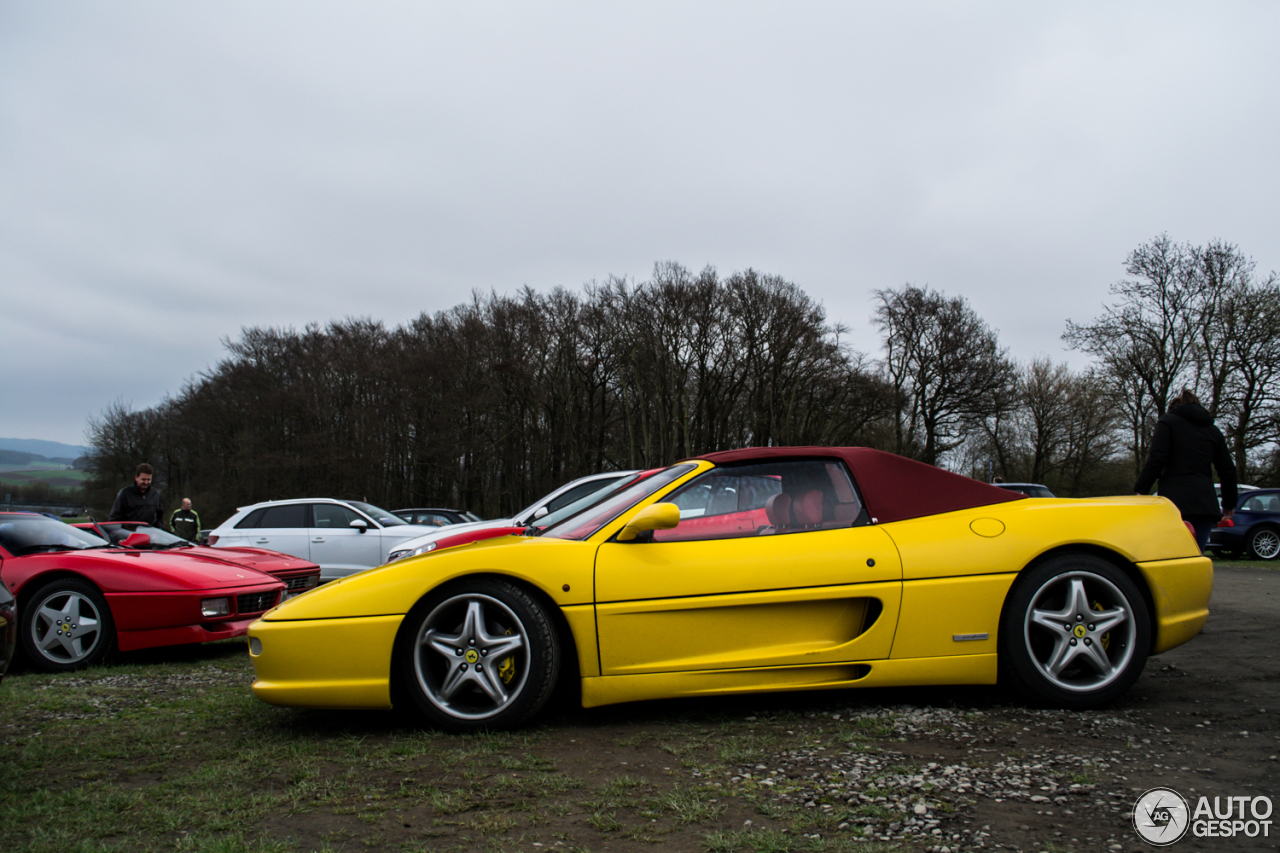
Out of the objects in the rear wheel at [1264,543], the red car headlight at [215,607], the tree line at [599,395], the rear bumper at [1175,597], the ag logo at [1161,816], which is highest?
the tree line at [599,395]

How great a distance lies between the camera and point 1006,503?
418 centimetres

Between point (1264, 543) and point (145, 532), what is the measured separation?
19313 mm

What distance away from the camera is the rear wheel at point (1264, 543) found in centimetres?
1611

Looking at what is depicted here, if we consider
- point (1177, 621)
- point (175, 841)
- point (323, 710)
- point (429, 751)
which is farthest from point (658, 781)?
point (1177, 621)

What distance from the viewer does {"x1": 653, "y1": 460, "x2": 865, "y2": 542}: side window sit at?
13.1 feet

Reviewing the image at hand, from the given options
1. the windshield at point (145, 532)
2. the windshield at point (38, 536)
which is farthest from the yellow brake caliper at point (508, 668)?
the windshield at point (145, 532)

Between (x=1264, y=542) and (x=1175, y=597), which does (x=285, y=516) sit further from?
(x=1264, y=542)

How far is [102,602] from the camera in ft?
19.3

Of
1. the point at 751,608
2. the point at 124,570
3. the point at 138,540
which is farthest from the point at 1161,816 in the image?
the point at 138,540

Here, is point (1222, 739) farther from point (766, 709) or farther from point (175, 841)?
point (175, 841)

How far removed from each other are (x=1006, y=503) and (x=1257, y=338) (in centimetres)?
3210

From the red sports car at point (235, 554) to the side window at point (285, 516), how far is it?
304 centimetres

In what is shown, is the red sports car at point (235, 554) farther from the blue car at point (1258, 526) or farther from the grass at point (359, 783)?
the blue car at point (1258, 526)

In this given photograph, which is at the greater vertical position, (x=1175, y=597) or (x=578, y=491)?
(x=578, y=491)
